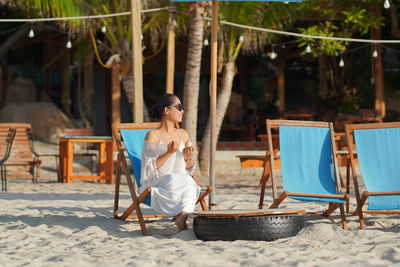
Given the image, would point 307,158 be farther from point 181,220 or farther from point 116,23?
point 116,23

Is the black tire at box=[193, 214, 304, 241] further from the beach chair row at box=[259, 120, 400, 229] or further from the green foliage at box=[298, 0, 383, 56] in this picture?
the green foliage at box=[298, 0, 383, 56]

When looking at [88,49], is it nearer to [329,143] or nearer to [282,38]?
[282,38]

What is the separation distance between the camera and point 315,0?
13.4 m

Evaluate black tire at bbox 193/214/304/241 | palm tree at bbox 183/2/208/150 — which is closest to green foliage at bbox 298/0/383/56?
palm tree at bbox 183/2/208/150

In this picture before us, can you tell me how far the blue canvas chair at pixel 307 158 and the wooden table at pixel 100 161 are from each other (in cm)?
463

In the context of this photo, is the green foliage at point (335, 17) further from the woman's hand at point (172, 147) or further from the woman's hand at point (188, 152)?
the woman's hand at point (172, 147)

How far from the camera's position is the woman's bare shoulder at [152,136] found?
5938mm

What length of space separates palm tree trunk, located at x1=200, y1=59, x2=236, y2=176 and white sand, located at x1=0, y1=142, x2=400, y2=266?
179 inches

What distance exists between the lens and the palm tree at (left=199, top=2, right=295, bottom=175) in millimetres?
12023

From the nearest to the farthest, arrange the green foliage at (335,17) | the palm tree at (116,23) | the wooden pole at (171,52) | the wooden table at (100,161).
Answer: the wooden table at (100,161) → the wooden pole at (171,52) → the palm tree at (116,23) → the green foliage at (335,17)

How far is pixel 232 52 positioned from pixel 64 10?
9.32 feet

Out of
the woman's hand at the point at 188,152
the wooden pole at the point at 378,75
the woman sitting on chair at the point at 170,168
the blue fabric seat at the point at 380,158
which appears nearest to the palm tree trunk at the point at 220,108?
the wooden pole at the point at 378,75

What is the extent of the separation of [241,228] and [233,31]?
7.59m

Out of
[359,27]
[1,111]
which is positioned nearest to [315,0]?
[359,27]
